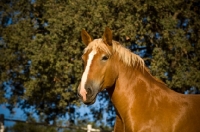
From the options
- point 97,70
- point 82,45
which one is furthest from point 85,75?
point 82,45

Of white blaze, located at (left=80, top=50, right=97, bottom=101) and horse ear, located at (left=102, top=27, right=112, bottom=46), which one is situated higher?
horse ear, located at (left=102, top=27, right=112, bottom=46)

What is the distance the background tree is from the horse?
5.79 meters

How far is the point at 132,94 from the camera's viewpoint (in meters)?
4.16

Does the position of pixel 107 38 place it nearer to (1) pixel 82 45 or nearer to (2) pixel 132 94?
(2) pixel 132 94

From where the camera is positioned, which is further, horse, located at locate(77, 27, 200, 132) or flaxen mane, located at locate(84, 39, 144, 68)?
flaxen mane, located at locate(84, 39, 144, 68)

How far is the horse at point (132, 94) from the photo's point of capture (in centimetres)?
385

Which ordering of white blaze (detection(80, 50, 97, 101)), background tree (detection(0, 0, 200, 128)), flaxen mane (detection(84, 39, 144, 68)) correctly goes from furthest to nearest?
background tree (detection(0, 0, 200, 128)), flaxen mane (detection(84, 39, 144, 68)), white blaze (detection(80, 50, 97, 101))

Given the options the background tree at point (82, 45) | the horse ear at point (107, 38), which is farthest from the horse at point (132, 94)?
the background tree at point (82, 45)

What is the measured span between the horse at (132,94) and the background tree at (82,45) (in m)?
5.79

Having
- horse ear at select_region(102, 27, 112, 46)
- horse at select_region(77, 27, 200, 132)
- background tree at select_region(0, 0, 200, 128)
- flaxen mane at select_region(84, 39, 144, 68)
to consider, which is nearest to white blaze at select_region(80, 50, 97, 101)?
horse at select_region(77, 27, 200, 132)

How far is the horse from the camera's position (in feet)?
12.6

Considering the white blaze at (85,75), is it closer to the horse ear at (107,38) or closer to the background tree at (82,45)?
the horse ear at (107,38)

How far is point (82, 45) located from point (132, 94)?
6797mm

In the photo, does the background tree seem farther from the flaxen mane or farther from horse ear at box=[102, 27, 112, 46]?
horse ear at box=[102, 27, 112, 46]
